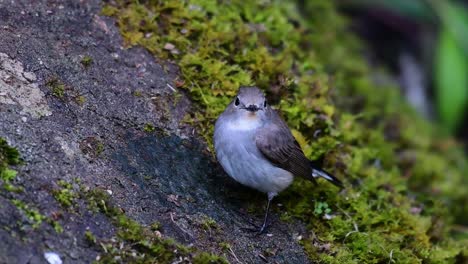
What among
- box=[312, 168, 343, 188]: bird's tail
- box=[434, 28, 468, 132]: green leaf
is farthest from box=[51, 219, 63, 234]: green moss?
box=[434, 28, 468, 132]: green leaf

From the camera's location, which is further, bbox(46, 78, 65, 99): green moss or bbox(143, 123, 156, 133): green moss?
bbox(143, 123, 156, 133): green moss

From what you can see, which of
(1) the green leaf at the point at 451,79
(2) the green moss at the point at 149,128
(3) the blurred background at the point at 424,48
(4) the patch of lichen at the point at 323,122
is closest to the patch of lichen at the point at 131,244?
(2) the green moss at the point at 149,128

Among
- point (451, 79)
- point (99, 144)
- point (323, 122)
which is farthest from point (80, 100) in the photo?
point (451, 79)

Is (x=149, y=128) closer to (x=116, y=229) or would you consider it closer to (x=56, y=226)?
(x=116, y=229)

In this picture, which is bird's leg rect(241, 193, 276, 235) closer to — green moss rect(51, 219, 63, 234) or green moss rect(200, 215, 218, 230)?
green moss rect(200, 215, 218, 230)

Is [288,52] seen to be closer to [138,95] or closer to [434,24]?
[138,95]

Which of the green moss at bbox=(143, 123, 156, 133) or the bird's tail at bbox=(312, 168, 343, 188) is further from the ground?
the green moss at bbox=(143, 123, 156, 133)

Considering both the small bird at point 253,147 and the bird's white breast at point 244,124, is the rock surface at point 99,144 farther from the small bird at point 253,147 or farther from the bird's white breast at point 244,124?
the bird's white breast at point 244,124
